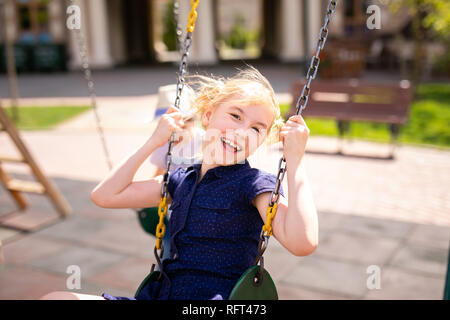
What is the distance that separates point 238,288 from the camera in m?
1.55

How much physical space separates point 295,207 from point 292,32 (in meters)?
17.3

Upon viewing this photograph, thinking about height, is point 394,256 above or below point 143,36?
below

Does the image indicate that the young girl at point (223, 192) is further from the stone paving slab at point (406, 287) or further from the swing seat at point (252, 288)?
the stone paving slab at point (406, 287)

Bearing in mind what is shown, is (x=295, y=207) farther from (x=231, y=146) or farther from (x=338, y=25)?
(x=338, y=25)

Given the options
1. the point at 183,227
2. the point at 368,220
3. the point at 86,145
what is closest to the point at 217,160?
the point at 183,227

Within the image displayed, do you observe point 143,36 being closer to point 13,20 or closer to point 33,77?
point 13,20

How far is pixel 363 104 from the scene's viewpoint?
273 inches

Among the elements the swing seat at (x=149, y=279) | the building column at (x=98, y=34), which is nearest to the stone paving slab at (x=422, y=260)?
the swing seat at (x=149, y=279)

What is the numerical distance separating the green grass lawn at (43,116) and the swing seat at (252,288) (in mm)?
7788

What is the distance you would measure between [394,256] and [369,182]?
1.90 meters

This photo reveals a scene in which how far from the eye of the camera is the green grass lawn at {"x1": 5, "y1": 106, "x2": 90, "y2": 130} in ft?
29.5

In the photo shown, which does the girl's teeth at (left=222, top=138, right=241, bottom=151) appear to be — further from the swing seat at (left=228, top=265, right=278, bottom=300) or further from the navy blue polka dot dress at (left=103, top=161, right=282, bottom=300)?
the swing seat at (left=228, top=265, right=278, bottom=300)

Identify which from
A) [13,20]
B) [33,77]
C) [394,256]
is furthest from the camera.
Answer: [13,20]

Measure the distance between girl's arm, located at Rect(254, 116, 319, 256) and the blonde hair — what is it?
0.12 m
